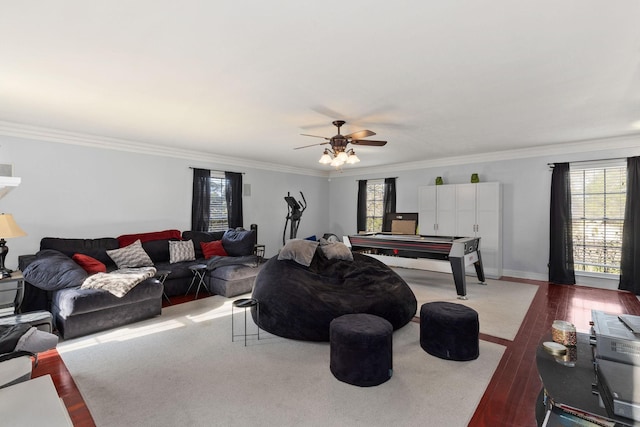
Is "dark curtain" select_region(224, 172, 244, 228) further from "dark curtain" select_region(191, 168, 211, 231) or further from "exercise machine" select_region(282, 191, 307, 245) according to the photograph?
"exercise machine" select_region(282, 191, 307, 245)

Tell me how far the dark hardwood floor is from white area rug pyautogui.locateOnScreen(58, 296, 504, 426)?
2.7 inches

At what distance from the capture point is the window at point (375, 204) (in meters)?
8.19

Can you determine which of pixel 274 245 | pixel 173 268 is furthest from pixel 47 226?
pixel 274 245

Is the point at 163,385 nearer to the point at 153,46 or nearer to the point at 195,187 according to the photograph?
the point at 153,46

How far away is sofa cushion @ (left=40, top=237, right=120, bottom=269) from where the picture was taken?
436cm

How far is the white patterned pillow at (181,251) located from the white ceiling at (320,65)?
1.94 m

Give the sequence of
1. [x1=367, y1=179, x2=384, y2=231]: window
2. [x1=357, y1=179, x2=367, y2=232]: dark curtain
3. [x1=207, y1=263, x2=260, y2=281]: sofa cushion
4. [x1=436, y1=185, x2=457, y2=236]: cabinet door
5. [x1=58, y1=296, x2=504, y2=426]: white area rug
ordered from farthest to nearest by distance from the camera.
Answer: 1. [x1=357, y1=179, x2=367, y2=232]: dark curtain
2. [x1=367, y1=179, x2=384, y2=231]: window
3. [x1=436, y1=185, x2=457, y2=236]: cabinet door
4. [x1=207, y1=263, x2=260, y2=281]: sofa cushion
5. [x1=58, y1=296, x2=504, y2=426]: white area rug

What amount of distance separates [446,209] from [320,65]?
198 inches

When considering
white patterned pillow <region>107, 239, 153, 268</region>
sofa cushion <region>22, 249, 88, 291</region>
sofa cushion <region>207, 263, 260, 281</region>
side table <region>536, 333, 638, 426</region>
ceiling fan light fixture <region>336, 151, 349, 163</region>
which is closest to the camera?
side table <region>536, 333, 638, 426</region>

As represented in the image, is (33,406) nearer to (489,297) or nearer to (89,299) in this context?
(89,299)

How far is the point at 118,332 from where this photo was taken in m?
3.45

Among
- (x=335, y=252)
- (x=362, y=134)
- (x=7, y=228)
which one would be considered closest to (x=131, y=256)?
(x=7, y=228)

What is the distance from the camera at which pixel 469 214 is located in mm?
6367

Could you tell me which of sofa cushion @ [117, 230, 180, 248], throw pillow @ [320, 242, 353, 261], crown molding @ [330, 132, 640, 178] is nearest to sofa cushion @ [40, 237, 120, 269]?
sofa cushion @ [117, 230, 180, 248]
